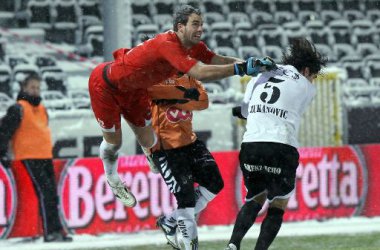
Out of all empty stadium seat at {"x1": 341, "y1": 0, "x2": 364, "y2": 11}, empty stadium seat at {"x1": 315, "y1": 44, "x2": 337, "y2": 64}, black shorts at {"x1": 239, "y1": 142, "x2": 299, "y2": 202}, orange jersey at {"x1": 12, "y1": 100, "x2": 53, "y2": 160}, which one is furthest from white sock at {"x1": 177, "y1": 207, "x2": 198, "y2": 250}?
empty stadium seat at {"x1": 341, "y1": 0, "x2": 364, "y2": 11}

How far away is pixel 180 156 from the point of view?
336 inches

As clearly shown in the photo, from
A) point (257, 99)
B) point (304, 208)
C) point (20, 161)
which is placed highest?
point (257, 99)

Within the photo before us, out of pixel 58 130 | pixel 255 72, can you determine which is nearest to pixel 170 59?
pixel 255 72

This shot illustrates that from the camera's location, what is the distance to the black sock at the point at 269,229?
25.5 feet

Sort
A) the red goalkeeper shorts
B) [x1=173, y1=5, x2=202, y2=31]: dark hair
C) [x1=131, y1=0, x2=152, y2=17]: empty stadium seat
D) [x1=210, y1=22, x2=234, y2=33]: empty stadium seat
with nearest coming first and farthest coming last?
[x1=173, y1=5, x2=202, y2=31]: dark hair → the red goalkeeper shorts → [x1=210, y1=22, x2=234, y2=33]: empty stadium seat → [x1=131, y1=0, x2=152, y2=17]: empty stadium seat

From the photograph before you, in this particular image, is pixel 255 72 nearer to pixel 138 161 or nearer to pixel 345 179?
pixel 138 161

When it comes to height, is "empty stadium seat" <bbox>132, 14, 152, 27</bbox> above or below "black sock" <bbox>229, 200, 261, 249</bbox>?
above

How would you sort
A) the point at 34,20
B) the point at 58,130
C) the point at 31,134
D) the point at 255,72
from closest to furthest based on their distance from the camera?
the point at 255,72 < the point at 31,134 < the point at 58,130 < the point at 34,20

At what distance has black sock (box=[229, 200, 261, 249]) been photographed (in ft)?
25.7

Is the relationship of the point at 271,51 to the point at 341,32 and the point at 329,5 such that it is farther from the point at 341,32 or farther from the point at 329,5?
the point at 329,5

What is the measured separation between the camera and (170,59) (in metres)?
7.34

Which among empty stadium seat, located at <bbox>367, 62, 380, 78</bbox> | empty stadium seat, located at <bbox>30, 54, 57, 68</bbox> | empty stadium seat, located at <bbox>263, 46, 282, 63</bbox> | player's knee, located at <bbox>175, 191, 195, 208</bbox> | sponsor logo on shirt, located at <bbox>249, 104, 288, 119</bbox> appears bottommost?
empty stadium seat, located at <bbox>367, 62, 380, 78</bbox>

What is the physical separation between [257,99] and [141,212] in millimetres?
4722

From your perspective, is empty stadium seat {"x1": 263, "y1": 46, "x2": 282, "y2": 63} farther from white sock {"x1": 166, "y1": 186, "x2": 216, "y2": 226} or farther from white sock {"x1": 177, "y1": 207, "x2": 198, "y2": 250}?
white sock {"x1": 177, "y1": 207, "x2": 198, "y2": 250}
